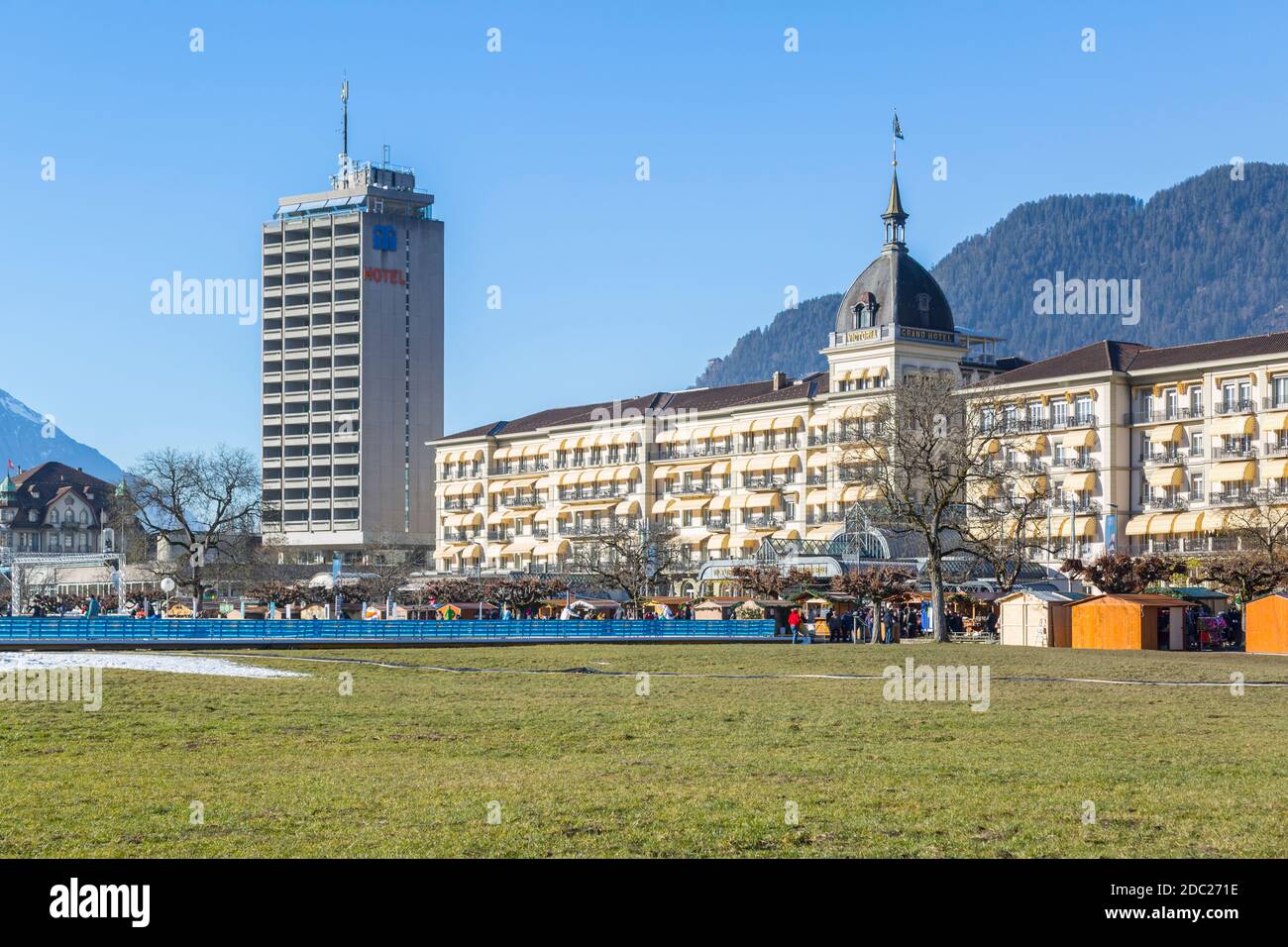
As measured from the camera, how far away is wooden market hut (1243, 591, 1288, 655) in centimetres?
5762

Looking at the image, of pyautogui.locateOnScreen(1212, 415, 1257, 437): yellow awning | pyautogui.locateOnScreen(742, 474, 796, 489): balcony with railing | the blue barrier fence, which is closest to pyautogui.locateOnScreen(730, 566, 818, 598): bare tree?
the blue barrier fence

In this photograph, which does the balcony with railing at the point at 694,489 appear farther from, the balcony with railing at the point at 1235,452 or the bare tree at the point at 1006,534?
the balcony with railing at the point at 1235,452

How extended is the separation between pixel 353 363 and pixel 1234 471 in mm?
100571

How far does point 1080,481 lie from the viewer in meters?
106

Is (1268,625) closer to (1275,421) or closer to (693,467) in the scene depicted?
(1275,421)

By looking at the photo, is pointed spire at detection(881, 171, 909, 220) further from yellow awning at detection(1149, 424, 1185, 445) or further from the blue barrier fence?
the blue barrier fence

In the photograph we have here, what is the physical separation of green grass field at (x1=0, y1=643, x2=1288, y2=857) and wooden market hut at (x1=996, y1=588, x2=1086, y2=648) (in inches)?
1030

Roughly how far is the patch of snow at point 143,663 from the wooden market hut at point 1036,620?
30.6 meters

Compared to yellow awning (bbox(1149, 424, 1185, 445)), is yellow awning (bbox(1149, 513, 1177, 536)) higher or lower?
lower

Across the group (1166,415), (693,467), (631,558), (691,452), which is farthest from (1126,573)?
(691,452)

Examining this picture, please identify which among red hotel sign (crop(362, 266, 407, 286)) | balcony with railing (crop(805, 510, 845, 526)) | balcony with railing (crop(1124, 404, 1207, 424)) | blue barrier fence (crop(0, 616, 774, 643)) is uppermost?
red hotel sign (crop(362, 266, 407, 286))

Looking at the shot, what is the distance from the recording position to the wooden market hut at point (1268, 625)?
5762 centimetres

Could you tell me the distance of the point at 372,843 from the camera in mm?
14156
